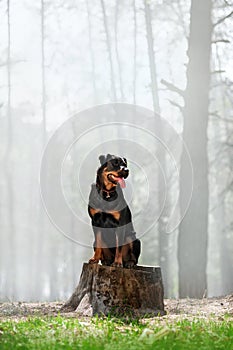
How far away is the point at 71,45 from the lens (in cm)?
2014

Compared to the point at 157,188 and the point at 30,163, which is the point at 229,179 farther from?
the point at 157,188

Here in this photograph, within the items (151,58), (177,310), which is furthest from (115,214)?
(151,58)

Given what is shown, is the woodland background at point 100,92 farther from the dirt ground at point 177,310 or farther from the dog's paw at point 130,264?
the dog's paw at point 130,264

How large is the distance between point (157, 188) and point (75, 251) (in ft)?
59.8

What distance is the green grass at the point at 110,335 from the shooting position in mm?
4773

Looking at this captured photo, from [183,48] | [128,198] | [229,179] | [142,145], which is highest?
[183,48]

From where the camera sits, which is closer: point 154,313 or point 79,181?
point 154,313

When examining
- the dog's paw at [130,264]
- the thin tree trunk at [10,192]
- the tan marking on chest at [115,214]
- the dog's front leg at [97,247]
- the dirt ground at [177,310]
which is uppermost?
the thin tree trunk at [10,192]

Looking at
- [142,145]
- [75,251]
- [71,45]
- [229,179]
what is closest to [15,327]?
[142,145]

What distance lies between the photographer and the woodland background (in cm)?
1239

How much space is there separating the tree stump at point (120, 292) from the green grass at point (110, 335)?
65 cm

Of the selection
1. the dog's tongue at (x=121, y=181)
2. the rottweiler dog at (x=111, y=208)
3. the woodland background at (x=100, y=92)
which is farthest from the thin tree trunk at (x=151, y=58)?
the dog's tongue at (x=121, y=181)

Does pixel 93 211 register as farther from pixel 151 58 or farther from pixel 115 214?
pixel 151 58

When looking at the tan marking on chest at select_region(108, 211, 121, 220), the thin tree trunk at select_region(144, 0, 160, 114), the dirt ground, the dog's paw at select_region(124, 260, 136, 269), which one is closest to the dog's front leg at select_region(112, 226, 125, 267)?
the tan marking on chest at select_region(108, 211, 121, 220)
